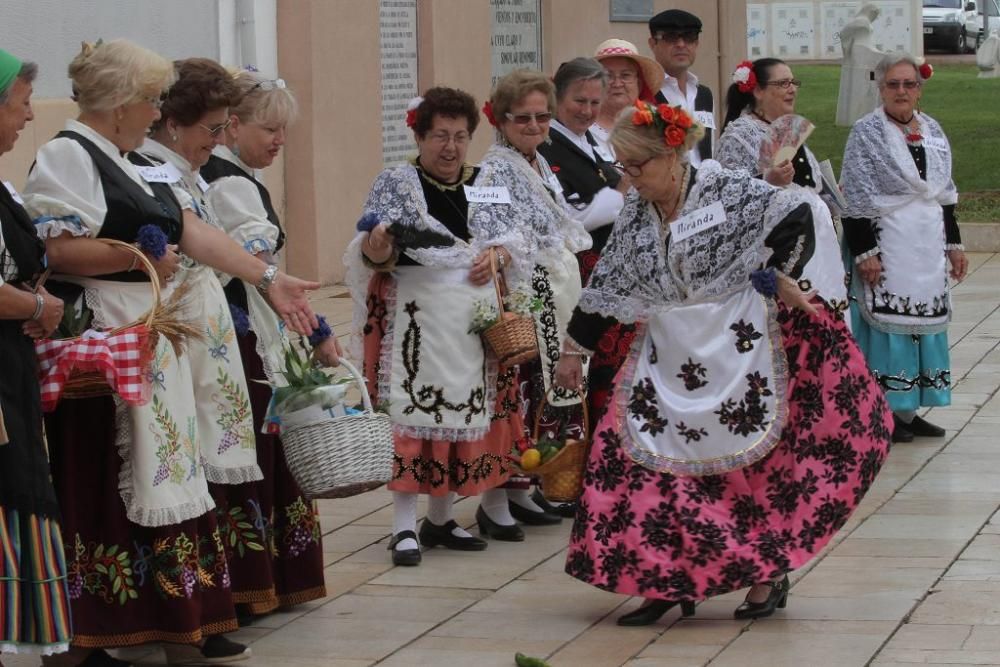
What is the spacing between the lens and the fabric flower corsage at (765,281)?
6.00m

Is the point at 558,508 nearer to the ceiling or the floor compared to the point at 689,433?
nearer to the floor

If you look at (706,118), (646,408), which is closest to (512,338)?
(646,408)

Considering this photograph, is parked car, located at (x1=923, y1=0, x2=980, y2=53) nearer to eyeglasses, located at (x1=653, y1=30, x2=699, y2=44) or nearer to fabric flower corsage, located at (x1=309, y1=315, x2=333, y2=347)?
eyeglasses, located at (x1=653, y1=30, x2=699, y2=44)

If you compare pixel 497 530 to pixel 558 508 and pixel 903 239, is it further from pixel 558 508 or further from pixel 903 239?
pixel 903 239

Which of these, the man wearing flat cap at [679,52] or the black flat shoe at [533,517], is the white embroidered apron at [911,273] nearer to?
the man wearing flat cap at [679,52]

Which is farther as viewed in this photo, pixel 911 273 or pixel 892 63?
pixel 911 273

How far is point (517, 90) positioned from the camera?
7559 millimetres

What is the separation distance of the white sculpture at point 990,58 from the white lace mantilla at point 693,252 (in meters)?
33.2

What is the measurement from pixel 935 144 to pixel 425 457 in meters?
3.72

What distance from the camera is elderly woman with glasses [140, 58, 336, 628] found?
19.1 feet

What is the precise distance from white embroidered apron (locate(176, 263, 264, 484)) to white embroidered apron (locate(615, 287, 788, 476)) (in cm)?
124

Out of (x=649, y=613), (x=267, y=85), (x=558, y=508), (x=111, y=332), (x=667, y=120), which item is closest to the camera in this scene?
(x=111, y=332)

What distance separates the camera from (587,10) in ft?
62.4

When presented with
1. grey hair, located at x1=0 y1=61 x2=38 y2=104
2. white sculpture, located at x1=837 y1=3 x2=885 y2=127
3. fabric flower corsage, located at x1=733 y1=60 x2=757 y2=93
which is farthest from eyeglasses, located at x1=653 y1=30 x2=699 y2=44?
white sculpture, located at x1=837 y1=3 x2=885 y2=127
